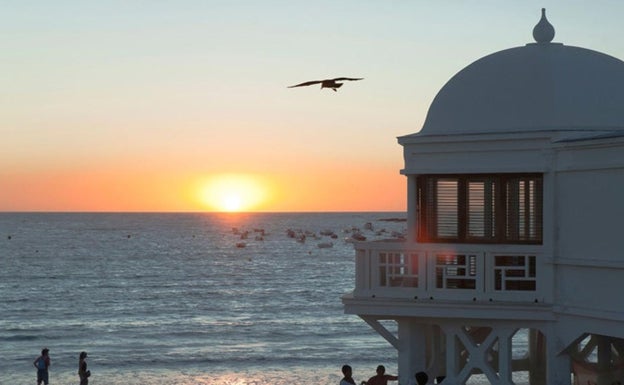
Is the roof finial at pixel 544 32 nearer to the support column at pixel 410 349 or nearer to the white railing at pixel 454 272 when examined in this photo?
the white railing at pixel 454 272

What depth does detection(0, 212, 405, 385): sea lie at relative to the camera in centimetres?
4656

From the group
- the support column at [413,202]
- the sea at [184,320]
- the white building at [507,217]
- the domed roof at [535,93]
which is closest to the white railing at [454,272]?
the white building at [507,217]

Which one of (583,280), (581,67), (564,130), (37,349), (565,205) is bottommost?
(37,349)

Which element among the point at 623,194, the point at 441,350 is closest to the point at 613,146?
the point at 623,194

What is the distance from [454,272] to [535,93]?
3.36 metres

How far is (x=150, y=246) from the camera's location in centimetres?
16475

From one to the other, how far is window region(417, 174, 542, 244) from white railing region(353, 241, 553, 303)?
393mm

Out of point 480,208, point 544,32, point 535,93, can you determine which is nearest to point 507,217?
point 480,208

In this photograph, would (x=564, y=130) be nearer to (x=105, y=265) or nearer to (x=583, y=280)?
(x=583, y=280)

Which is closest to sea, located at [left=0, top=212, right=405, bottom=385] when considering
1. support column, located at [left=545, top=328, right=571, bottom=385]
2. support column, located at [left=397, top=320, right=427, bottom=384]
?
support column, located at [left=397, top=320, right=427, bottom=384]

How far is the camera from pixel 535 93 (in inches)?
725

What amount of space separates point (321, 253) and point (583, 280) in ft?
428

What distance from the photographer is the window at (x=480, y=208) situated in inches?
722

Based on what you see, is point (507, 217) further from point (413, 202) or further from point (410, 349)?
point (410, 349)
